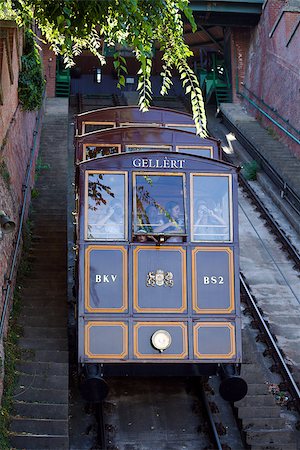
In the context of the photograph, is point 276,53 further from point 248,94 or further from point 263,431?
point 263,431

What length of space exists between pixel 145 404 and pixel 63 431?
181cm

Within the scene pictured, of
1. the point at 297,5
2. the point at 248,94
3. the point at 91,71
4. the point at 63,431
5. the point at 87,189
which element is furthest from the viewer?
the point at 91,71

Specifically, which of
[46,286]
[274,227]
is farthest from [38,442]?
[274,227]

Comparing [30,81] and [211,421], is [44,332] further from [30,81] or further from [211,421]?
[30,81]

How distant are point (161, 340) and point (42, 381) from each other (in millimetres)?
1706

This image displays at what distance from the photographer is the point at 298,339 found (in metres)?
12.4

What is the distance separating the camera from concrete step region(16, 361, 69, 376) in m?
9.55

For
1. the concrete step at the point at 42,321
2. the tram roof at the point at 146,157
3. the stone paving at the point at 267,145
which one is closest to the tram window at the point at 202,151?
the tram roof at the point at 146,157

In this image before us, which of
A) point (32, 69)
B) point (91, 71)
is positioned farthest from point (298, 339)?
point (91, 71)

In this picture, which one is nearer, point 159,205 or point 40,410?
point 40,410

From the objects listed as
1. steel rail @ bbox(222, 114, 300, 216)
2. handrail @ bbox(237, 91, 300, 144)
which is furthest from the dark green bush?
handrail @ bbox(237, 91, 300, 144)

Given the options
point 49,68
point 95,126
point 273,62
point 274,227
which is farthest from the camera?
point 49,68

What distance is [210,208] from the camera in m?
9.38

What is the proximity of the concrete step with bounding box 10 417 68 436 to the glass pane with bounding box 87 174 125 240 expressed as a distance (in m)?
2.31
